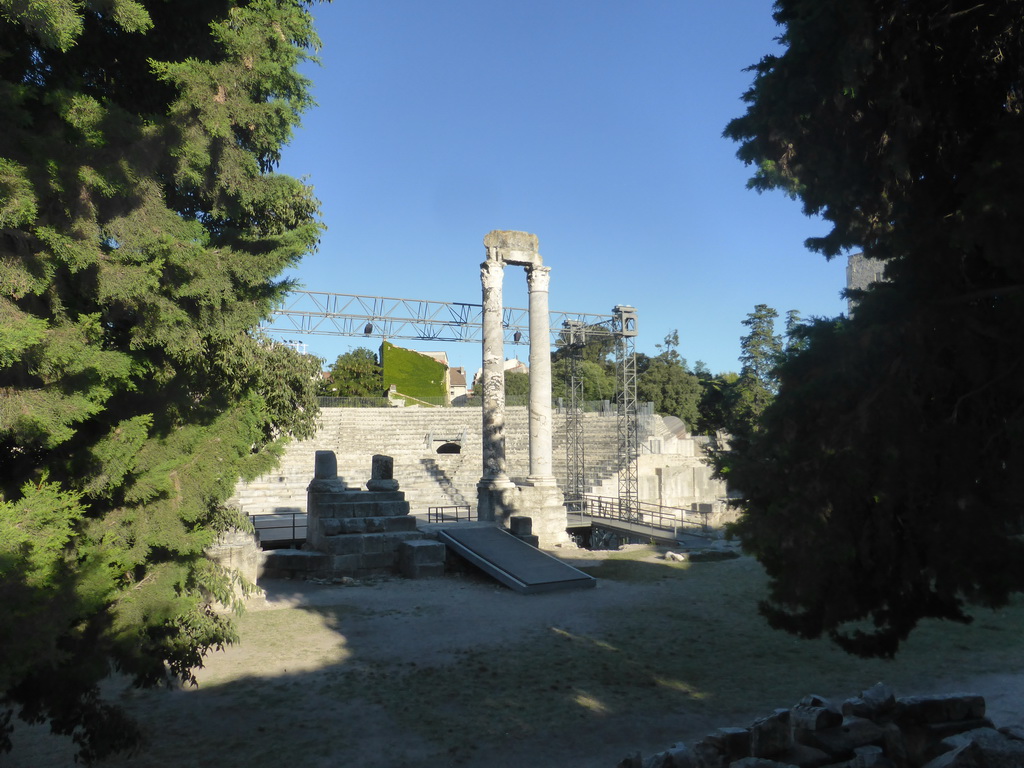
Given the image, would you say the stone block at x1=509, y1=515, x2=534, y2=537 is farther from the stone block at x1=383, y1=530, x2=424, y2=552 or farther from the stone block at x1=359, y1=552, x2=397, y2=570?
the stone block at x1=359, y1=552, x2=397, y2=570

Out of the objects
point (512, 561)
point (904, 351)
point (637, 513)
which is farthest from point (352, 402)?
point (904, 351)

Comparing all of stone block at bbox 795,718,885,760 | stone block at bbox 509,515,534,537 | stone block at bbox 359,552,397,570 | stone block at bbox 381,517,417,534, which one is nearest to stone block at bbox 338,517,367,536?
stone block at bbox 381,517,417,534

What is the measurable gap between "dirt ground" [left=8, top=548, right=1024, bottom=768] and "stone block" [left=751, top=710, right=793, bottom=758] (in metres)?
1.07

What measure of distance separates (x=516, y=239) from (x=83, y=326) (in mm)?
15003

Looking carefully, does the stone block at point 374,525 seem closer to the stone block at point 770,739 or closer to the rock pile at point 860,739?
the rock pile at point 860,739

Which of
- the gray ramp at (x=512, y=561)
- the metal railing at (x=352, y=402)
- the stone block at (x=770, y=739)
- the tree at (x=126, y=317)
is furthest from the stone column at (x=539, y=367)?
the metal railing at (x=352, y=402)

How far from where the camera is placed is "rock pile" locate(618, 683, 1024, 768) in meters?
4.76

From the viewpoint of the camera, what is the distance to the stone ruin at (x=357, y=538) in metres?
14.0

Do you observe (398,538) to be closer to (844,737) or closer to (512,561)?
(512,561)

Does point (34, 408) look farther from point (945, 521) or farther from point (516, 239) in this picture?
point (516, 239)

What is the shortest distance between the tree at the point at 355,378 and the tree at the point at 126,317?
4447cm

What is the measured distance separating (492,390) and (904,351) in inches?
593

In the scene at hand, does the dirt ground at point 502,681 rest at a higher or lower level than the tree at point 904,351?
lower

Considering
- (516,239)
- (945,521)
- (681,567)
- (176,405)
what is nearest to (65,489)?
(176,405)
